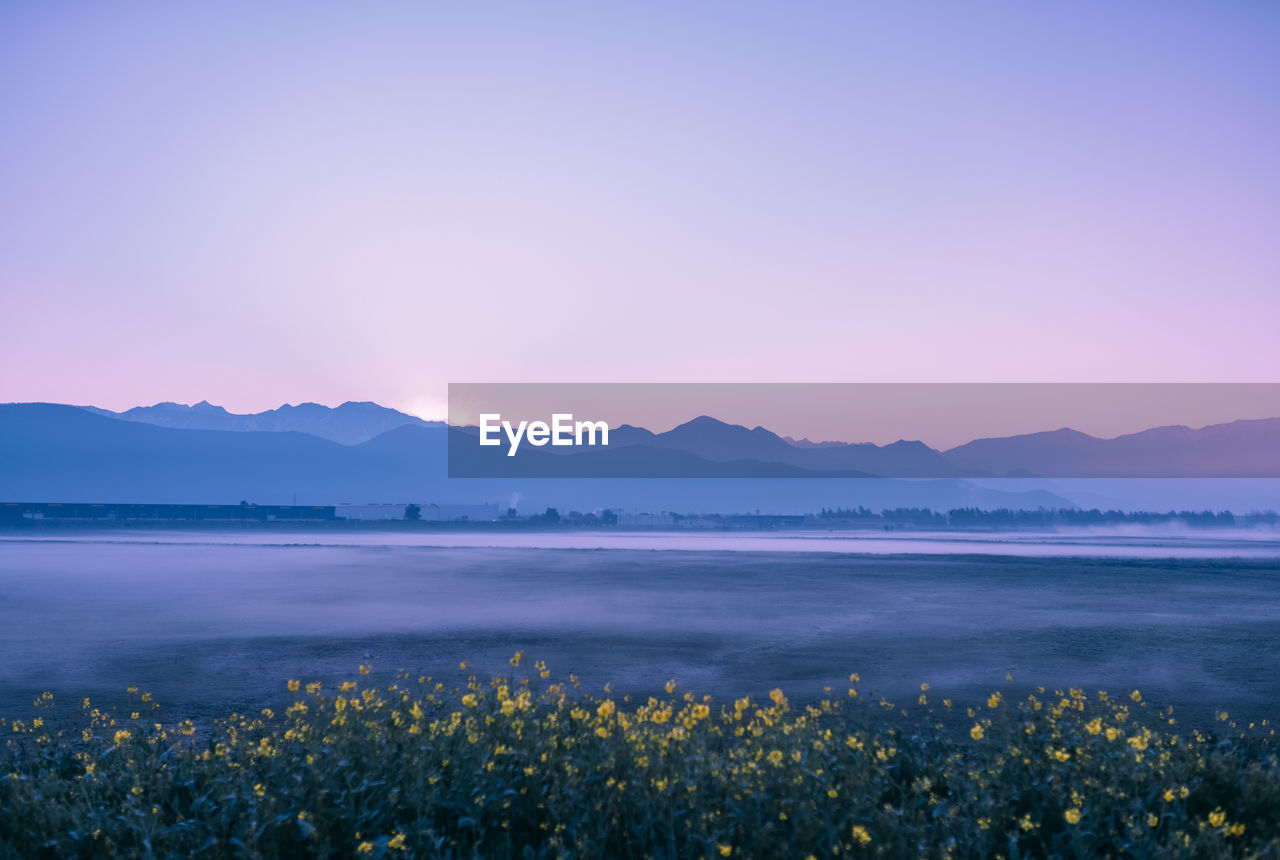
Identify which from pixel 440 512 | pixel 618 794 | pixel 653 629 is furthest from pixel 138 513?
pixel 618 794

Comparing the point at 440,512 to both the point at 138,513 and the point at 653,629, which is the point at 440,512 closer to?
the point at 138,513

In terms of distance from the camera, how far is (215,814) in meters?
6.04

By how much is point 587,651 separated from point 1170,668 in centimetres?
1043

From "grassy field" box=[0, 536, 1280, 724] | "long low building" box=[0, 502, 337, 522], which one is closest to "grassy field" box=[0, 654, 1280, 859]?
"grassy field" box=[0, 536, 1280, 724]

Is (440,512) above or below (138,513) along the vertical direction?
below

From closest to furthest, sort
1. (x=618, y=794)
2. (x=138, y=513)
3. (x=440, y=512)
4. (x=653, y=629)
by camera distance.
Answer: (x=618, y=794) < (x=653, y=629) < (x=138, y=513) < (x=440, y=512)

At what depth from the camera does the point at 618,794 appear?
602 centimetres

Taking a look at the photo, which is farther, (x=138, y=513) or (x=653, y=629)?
(x=138, y=513)

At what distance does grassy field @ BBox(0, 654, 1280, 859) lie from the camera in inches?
217

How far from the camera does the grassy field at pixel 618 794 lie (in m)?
5.52

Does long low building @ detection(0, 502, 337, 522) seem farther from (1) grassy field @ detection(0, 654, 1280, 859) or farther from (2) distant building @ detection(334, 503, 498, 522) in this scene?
(1) grassy field @ detection(0, 654, 1280, 859)

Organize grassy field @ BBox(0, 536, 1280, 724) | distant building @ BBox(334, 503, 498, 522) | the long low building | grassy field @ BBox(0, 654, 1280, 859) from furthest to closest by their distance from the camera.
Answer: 1. distant building @ BBox(334, 503, 498, 522)
2. the long low building
3. grassy field @ BBox(0, 536, 1280, 724)
4. grassy field @ BBox(0, 654, 1280, 859)

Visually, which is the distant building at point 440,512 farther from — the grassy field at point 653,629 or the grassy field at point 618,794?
the grassy field at point 618,794

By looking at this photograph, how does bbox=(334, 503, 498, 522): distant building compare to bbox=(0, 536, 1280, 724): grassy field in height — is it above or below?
below
